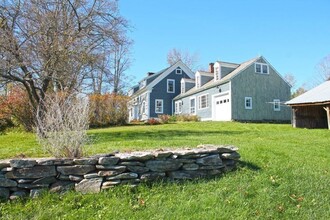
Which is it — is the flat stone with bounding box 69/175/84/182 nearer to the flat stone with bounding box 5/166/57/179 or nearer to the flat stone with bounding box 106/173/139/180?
the flat stone with bounding box 5/166/57/179

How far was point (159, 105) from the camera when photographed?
96.6 feet

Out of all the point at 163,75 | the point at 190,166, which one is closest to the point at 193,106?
the point at 163,75

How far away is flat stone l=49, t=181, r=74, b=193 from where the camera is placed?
4117mm

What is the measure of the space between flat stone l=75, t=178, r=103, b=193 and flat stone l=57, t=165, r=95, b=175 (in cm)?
14

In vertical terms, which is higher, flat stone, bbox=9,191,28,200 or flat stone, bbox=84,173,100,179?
flat stone, bbox=84,173,100,179

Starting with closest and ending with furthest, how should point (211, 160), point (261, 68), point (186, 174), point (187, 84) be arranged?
point (186, 174)
point (211, 160)
point (261, 68)
point (187, 84)

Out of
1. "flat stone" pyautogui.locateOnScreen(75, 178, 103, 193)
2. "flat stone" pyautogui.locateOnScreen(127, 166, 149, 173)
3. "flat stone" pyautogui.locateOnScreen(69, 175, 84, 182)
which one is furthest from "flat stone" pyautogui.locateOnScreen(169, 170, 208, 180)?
"flat stone" pyautogui.locateOnScreen(69, 175, 84, 182)

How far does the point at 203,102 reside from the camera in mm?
25484

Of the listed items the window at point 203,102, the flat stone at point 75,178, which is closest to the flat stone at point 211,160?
the flat stone at point 75,178

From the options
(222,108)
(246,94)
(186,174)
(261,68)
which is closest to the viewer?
(186,174)

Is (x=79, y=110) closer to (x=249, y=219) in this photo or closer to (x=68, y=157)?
(x=68, y=157)

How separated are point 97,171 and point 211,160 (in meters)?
1.90

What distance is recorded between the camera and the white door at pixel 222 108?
22.0m

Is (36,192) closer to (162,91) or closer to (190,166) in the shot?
(190,166)
